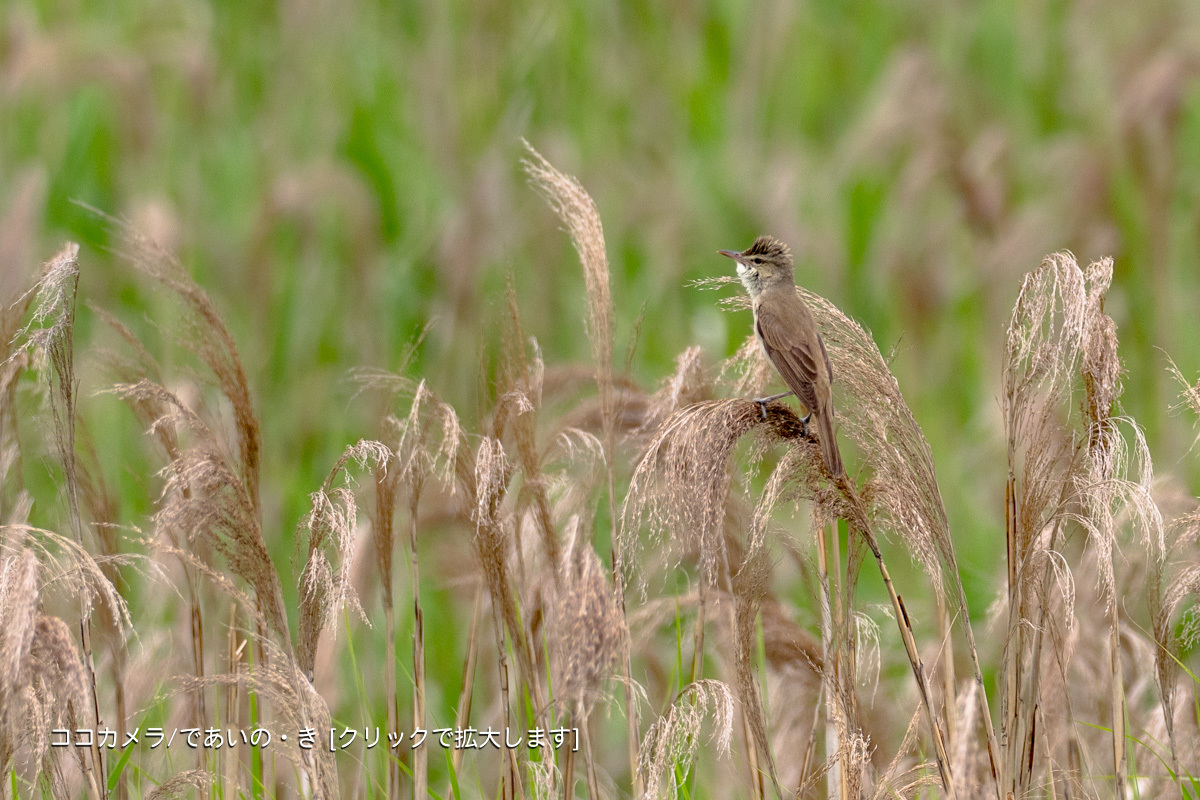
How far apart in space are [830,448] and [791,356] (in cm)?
39

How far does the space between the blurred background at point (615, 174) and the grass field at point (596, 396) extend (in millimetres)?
28

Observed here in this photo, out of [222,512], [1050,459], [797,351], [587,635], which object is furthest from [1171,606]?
[222,512]

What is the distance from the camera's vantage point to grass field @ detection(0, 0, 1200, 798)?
1735 mm

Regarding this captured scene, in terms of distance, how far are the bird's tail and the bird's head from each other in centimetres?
63

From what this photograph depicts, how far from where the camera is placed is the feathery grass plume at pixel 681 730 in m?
1.72

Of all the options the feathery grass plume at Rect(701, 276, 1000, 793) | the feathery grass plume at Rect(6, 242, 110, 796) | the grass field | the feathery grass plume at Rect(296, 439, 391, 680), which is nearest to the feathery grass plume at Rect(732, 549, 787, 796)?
the grass field

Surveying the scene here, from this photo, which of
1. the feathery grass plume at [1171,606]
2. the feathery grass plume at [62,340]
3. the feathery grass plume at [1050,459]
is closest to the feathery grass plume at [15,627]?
the feathery grass plume at [62,340]

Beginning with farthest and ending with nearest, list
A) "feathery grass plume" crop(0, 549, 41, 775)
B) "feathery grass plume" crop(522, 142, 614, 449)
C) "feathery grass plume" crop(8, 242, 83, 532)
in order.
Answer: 1. "feathery grass plume" crop(522, 142, 614, 449)
2. "feathery grass plume" crop(8, 242, 83, 532)
3. "feathery grass plume" crop(0, 549, 41, 775)

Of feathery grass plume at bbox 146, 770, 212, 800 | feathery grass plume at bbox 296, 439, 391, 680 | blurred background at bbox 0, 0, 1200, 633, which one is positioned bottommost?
feathery grass plume at bbox 146, 770, 212, 800

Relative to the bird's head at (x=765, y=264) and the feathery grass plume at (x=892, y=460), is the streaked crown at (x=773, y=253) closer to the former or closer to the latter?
the bird's head at (x=765, y=264)

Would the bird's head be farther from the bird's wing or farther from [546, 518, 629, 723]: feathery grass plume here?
[546, 518, 629, 723]: feathery grass plume

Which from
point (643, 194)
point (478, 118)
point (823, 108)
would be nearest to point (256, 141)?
point (478, 118)

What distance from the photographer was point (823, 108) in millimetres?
6438

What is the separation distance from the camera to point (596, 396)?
258 cm
